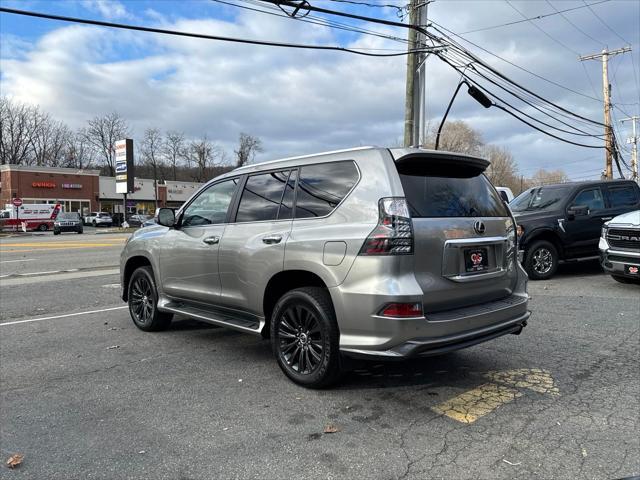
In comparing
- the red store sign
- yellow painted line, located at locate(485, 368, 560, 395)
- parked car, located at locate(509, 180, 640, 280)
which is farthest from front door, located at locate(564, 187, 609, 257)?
the red store sign

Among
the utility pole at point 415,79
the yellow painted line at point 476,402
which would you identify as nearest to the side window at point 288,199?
the yellow painted line at point 476,402

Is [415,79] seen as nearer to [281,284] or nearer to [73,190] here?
[281,284]

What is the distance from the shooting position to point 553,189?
428 inches

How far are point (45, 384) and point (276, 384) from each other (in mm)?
2089

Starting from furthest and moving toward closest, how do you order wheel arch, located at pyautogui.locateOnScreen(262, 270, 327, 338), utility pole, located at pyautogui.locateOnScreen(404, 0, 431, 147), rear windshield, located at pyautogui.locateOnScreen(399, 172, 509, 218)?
utility pole, located at pyautogui.locateOnScreen(404, 0, 431, 147) < wheel arch, located at pyautogui.locateOnScreen(262, 270, 327, 338) < rear windshield, located at pyautogui.locateOnScreen(399, 172, 509, 218)

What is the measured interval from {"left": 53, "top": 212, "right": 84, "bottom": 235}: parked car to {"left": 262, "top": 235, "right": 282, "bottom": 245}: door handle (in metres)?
38.4

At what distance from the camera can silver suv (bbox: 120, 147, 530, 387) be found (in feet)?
11.6

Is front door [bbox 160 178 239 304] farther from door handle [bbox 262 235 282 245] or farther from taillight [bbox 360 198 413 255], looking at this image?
taillight [bbox 360 198 413 255]

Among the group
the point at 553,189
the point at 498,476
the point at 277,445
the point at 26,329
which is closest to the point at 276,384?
the point at 277,445

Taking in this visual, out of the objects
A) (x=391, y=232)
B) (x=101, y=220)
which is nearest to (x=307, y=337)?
(x=391, y=232)

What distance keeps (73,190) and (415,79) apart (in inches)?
2215

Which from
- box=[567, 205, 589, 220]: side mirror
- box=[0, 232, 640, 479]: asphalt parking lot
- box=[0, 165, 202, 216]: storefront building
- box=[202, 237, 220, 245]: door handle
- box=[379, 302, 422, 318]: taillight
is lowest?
box=[0, 232, 640, 479]: asphalt parking lot

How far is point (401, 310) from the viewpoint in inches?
136

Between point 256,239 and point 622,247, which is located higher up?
point 256,239
